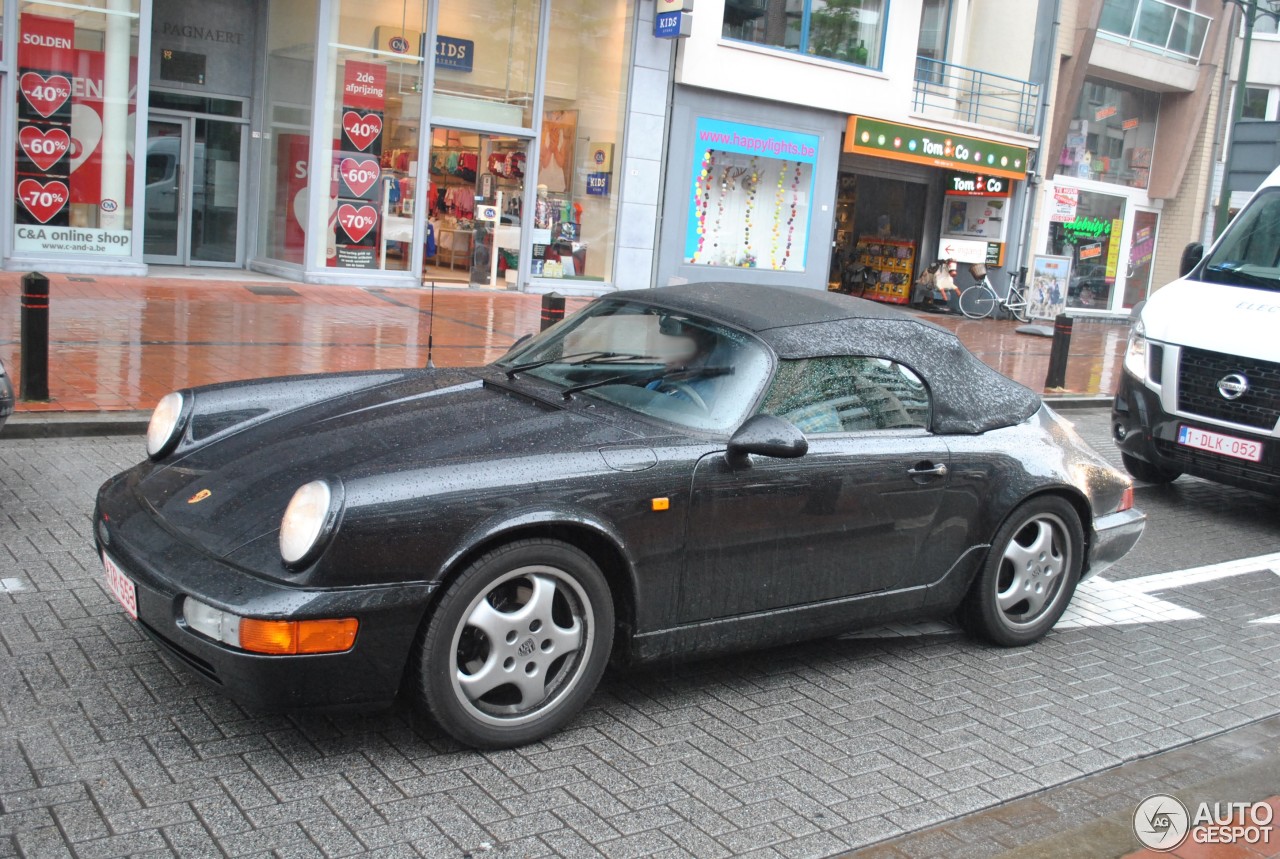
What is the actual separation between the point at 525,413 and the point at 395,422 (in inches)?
17.7

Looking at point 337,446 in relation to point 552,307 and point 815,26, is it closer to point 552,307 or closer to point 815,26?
point 552,307

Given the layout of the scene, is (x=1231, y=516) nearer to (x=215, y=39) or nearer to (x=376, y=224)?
(x=376, y=224)

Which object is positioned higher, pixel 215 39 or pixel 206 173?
pixel 215 39

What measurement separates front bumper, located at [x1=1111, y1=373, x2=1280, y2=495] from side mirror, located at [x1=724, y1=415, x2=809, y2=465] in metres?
4.69

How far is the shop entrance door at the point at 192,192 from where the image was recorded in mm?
17375

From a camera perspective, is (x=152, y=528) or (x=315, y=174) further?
(x=315, y=174)

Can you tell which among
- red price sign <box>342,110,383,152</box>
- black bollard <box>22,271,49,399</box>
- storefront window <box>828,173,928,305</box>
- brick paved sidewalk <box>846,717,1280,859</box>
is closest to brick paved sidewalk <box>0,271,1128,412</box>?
black bollard <box>22,271,49,399</box>

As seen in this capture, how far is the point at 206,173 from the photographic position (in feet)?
58.7

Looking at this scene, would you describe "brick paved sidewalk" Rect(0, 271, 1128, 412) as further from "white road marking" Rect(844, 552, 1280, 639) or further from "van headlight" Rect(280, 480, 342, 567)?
"van headlight" Rect(280, 480, 342, 567)

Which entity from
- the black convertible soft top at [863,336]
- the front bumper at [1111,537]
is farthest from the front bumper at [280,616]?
the front bumper at [1111,537]

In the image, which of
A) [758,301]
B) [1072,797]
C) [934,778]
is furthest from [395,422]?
[1072,797]

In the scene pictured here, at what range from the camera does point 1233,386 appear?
774 centimetres

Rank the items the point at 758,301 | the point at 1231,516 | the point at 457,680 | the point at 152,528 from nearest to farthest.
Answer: the point at 457,680 → the point at 152,528 → the point at 758,301 → the point at 1231,516

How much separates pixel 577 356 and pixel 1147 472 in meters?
5.91
